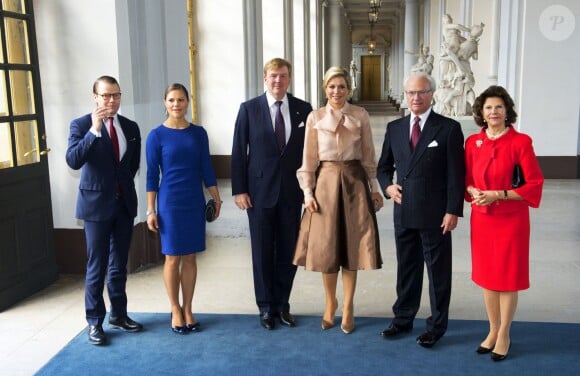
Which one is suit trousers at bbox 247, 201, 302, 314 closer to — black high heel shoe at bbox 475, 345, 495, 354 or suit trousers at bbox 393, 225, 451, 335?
suit trousers at bbox 393, 225, 451, 335

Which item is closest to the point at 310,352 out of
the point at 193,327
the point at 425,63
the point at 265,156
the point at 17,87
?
the point at 193,327

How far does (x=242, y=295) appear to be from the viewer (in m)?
4.91

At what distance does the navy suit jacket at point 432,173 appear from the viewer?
11.8ft

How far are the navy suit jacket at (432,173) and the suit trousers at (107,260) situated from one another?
180 centimetres

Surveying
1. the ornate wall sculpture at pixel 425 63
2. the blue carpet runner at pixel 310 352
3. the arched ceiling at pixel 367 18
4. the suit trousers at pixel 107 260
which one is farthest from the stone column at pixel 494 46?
the arched ceiling at pixel 367 18

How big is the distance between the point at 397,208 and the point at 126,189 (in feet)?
5.66

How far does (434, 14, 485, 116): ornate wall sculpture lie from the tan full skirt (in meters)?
10.0

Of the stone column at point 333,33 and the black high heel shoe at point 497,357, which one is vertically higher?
the stone column at point 333,33

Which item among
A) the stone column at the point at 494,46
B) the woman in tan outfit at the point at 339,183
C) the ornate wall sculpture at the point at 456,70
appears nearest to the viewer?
the woman in tan outfit at the point at 339,183

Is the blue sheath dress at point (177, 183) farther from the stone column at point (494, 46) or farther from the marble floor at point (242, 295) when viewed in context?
the stone column at point (494, 46)

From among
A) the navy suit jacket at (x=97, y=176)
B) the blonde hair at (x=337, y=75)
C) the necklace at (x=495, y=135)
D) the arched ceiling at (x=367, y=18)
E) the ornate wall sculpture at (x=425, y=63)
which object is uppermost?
the arched ceiling at (x=367, y=18)

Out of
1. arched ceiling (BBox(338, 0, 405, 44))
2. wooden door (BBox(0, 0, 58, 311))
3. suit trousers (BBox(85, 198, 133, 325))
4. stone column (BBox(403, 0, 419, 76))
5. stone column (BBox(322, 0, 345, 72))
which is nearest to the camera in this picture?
suit trousers (BBox(85, 198, 133, 325))

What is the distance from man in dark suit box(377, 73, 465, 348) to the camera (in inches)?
142

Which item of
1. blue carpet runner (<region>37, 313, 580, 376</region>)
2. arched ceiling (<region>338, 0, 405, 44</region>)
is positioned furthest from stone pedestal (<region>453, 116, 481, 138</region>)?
arched ceiling (<region>338, 0, 405, 44</region>)
